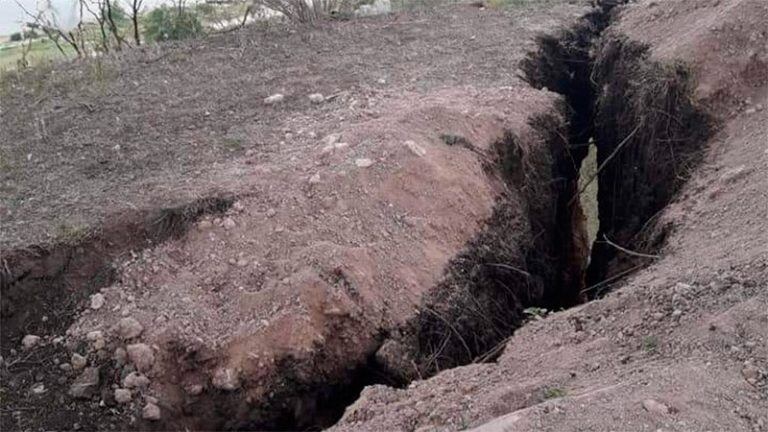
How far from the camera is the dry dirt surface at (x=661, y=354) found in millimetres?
2479

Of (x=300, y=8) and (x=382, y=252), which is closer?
(x=382, y=252)

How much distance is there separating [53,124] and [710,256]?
4743mm

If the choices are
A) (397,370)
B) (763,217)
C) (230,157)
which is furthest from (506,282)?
(230,157)

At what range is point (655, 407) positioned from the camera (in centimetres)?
245

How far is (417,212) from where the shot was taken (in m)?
4.66

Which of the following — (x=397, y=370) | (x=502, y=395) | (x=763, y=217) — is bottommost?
(x=397, y=370)

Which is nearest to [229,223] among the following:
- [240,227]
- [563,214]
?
[240,227]

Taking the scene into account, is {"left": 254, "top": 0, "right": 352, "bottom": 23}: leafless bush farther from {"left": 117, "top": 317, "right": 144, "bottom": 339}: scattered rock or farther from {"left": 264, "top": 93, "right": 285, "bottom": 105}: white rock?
{"left": 117, "top": 317, "right": 144, "bottom": 339}: scattered rock

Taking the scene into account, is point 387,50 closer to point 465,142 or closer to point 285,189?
point 465,142

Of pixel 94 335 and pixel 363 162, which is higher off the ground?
pixel 363 162

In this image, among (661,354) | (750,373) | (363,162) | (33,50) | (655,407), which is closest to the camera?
(655,407)

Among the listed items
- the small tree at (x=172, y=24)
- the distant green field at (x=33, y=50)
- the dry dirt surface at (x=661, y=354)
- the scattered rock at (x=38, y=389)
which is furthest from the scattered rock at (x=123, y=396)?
the distant green field at (x=33, y=50)

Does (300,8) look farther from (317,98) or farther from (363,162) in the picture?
(363,162)

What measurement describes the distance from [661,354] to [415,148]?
8.05 feet
